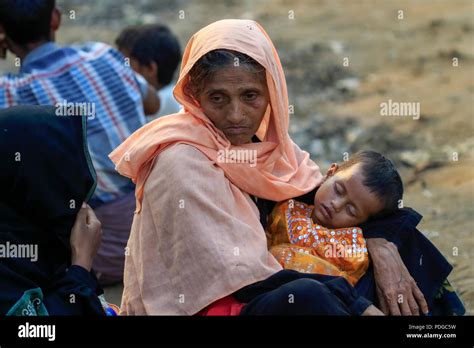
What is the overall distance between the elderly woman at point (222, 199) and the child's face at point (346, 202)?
0.39ft

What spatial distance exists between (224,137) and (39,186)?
0.76 metres

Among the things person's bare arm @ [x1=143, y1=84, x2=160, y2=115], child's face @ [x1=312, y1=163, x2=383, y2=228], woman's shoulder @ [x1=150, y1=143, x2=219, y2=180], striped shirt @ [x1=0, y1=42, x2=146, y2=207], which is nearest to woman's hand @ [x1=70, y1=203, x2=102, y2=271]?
woman's shoulder @ [x1=150, y1=143, x2=219, y2=180]

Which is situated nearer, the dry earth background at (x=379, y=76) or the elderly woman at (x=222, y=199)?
the elderly woman at (x=222, y=199)

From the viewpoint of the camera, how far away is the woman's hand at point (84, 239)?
12.5 feet

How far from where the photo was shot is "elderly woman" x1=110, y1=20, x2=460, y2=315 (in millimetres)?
3594

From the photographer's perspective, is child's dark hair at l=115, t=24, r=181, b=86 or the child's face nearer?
the child's face

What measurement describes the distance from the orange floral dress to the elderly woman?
0.25 ft

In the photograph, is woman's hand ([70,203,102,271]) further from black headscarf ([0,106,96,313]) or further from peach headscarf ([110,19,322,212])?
peach headscarf ([110,19,322,212])

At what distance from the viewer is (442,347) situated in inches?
144

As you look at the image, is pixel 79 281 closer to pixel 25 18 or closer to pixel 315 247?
pixel 315 247

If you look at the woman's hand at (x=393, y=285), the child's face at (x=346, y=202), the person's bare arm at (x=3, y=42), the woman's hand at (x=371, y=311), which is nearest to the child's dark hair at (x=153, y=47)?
Answer: the person's bare arm at (x=3, y=42)

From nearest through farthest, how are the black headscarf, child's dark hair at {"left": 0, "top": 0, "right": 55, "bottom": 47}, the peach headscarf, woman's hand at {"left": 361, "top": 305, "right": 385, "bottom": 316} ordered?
woman's hand at {"left": 361, "top": 305, "right": 385, "bottom": 316}, the black headscarf, the peach headscarf, child's dark hair at {"left": 0, "top": 0, "right": 55, "bottom": 47}

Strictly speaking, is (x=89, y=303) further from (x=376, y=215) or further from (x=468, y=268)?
(x=468, y=268)

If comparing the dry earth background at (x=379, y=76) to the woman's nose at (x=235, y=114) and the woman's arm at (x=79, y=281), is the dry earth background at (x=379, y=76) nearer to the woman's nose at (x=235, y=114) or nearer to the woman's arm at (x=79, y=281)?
the woman's arm at (x=79, y=281)
